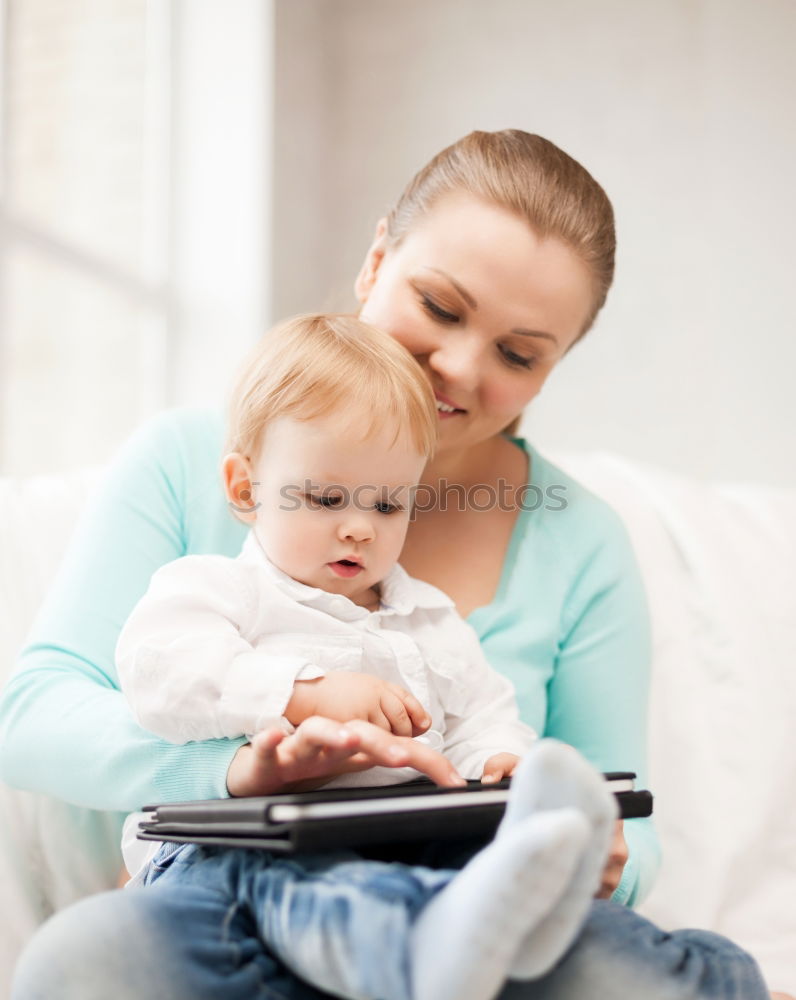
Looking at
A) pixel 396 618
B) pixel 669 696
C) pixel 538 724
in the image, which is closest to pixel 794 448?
pixel 669 696

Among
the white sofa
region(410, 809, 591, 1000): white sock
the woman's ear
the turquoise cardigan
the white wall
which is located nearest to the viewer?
region(410, 809, 591, 1000): white sock

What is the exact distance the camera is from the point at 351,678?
2.91 feet

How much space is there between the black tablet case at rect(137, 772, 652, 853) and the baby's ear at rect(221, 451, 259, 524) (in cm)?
36

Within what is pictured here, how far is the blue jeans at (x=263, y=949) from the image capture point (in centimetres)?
66

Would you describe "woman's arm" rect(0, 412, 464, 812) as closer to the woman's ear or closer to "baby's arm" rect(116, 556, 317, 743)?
"baby's arm" rect(116, 556, 317, 743)

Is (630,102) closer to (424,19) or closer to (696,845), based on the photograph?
(424,19)

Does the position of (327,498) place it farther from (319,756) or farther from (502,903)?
(502,903)

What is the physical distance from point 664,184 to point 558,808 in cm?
217

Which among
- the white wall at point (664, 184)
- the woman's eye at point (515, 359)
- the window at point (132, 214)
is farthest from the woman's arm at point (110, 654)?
the white wall at point (664, 184)

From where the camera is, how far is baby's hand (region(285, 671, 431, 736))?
86 centimetres

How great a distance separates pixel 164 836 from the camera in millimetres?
795

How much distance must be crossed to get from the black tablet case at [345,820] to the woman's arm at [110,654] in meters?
0.12

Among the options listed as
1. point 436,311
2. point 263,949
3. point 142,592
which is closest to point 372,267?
point 436,311

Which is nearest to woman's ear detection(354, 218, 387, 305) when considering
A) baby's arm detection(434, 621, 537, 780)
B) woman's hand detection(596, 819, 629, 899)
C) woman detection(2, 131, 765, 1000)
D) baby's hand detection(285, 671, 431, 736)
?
woman detection(2, 131, 765, 1000)
